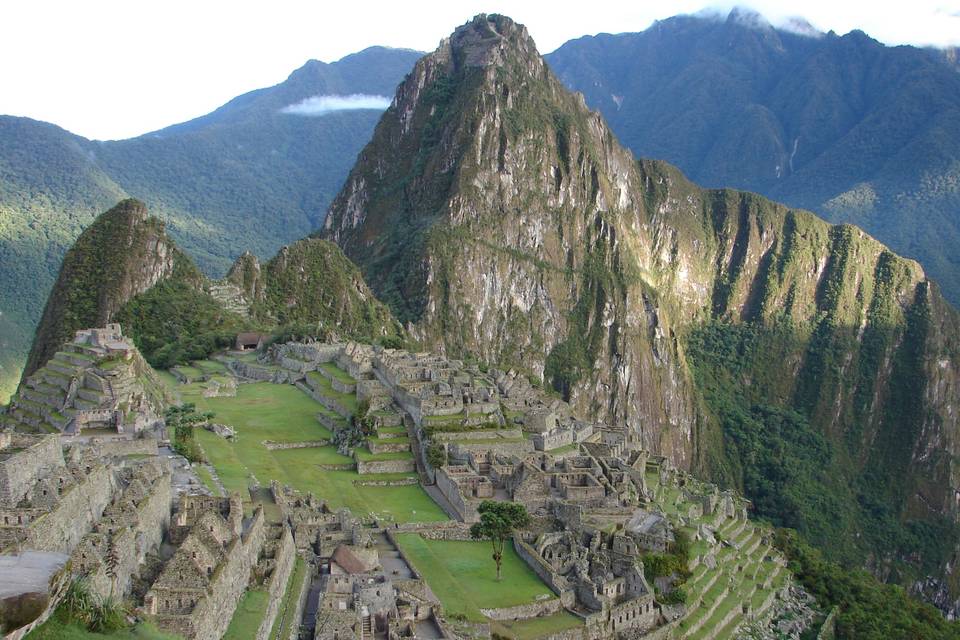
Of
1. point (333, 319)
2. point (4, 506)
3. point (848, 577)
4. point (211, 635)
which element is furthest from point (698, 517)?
point (333, 319)

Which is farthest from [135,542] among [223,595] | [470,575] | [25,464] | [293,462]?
[293,462]

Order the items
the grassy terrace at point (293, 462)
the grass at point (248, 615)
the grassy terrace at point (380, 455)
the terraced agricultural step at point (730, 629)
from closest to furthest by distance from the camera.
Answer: the grass at point (248, 615), the terraced agricultural step at point (730, 629), the grassy terrace at point (293, 462), the grassy terrace at point (380, 455)

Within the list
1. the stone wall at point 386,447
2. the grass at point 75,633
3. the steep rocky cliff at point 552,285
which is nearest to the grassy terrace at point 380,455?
the stone wall at point 386,447

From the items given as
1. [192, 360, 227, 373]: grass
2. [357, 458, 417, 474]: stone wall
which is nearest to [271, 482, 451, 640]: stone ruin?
[357, 458, 417, 474]: stone wall

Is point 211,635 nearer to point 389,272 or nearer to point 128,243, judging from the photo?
point 128,243

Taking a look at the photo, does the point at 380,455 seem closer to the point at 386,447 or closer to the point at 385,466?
the point at 386,447

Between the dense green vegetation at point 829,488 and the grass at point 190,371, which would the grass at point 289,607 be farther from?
the dense green vegetation at point 829,488
